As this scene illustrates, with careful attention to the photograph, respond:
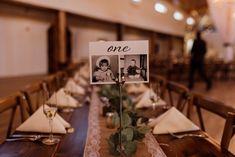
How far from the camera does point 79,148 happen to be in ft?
4.97

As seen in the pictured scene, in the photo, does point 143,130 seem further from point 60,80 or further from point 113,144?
point 60,80

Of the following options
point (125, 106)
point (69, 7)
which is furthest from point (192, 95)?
point (69, 7)

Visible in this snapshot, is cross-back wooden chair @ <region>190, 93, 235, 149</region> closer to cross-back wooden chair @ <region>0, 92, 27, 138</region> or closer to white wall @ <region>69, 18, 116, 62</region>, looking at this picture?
cross-back wooden chair @ <region>0, 92, 27, 138</region>

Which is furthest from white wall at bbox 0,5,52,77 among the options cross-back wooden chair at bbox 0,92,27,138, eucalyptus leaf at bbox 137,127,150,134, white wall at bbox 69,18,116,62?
eucalyptus leaf at bbox 137,127,150,134

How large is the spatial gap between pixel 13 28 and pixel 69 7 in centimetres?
289

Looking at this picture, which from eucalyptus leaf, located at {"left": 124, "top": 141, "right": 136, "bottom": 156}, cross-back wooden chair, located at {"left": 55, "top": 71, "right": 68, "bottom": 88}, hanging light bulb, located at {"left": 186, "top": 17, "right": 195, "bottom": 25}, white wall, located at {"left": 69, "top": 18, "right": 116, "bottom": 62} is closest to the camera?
eucalyptus leaf, located at {"left": 124, "top": 141, "right": 136, "bottom": 156}

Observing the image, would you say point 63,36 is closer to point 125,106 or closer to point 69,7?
point 69,7

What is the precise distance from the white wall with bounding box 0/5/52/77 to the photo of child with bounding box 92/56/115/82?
1144cm

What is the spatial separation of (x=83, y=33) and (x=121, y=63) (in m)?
14.5

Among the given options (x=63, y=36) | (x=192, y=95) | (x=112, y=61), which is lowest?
(x=192, y=95)

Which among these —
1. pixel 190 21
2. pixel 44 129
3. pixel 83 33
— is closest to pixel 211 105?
pixel 44 129

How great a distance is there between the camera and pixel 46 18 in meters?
14.2

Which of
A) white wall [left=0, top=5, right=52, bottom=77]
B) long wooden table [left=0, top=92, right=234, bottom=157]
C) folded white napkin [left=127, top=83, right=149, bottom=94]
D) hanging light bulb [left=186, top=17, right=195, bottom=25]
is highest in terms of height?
hanging light bulb [left=186, top=17, right=195, bottom=25]

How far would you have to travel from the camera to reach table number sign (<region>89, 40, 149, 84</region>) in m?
1.38
